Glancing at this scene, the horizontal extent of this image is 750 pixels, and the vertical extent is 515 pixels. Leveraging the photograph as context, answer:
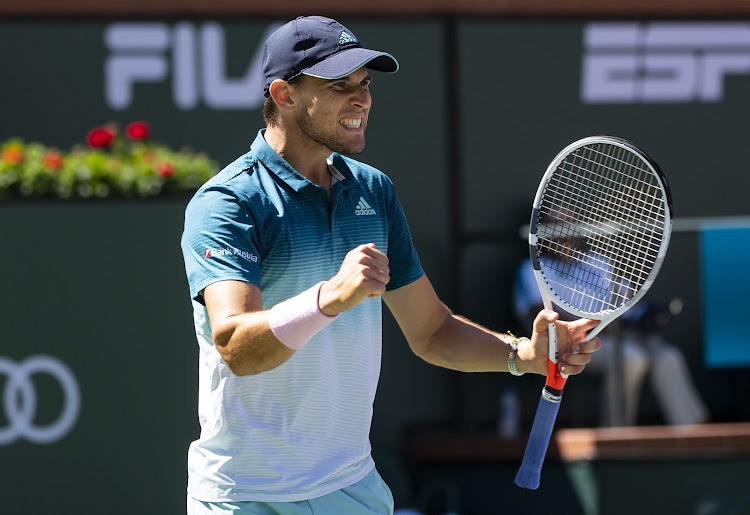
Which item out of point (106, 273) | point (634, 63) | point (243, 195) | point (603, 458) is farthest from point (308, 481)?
point (634, 63)

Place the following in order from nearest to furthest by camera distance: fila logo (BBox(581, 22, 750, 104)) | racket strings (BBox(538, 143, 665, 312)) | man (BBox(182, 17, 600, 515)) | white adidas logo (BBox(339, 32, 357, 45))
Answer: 1. man (BBox(182, 17, 600, 515))
2. white adidas logo (BBox(339, 32, 357, 45))
3. racket strings (BBox(538, 143, 665, 312))
4. fila logo (BBox(581, 22, 750, 104))

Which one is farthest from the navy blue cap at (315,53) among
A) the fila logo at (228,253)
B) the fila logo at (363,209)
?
the fila logo at (228,253)

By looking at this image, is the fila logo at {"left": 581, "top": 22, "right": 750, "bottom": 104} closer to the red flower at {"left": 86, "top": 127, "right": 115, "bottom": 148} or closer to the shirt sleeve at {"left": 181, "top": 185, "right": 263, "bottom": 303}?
the red flower at {"left": 86, "top": 127, "right": 115, "bottom": 148}

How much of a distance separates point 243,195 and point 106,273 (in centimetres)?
299

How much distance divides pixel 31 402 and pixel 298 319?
344 cm

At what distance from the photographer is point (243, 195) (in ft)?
9.14

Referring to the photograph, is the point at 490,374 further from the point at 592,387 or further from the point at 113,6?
the point at 113,6

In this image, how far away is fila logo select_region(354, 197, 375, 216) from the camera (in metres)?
3.00

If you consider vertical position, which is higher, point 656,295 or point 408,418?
point 656,295

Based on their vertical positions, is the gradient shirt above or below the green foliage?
below

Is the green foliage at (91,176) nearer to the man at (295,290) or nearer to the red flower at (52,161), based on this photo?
the red flower at (52,161)

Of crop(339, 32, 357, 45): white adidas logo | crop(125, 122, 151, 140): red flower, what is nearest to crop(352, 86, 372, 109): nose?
crop(339, 32, 357, 45): white adidas logo

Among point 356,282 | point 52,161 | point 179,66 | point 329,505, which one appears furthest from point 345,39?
point 179,66

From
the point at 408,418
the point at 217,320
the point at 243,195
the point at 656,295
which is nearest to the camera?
the point at 217,320
